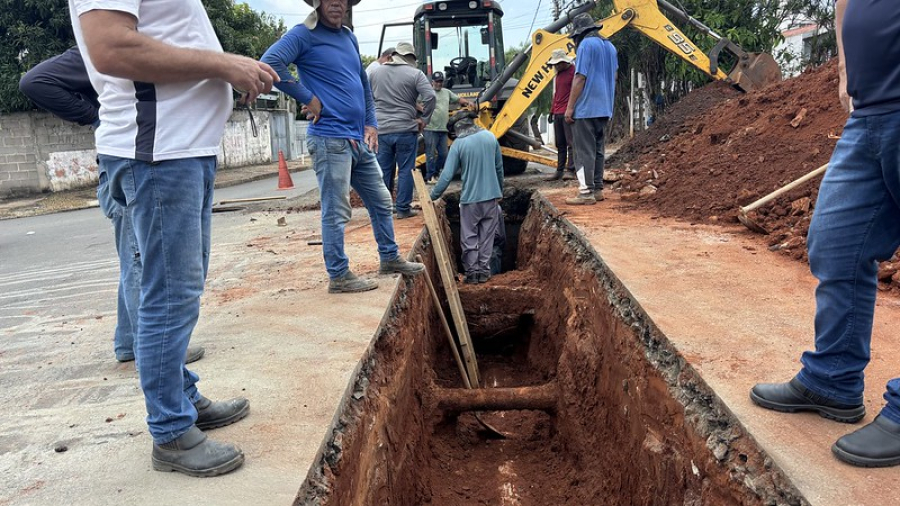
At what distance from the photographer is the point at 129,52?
173 cm

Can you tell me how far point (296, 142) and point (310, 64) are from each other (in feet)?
85.2

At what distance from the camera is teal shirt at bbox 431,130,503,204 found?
21.4ft

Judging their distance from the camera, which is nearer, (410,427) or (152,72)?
(152,72)

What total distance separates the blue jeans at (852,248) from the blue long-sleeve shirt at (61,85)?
3.30m

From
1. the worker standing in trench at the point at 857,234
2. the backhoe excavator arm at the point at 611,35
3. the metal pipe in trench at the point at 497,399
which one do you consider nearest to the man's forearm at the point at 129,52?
the worker standing in trench at the point at 857,234

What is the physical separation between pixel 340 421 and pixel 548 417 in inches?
116

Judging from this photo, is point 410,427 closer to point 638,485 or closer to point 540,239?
point 638,485

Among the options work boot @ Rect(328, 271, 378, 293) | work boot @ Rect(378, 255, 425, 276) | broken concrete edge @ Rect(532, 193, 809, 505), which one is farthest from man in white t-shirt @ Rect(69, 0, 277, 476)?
work boot @ Rect(378, 255, 425, 276)

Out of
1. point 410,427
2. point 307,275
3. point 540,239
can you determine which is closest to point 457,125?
point 540,239

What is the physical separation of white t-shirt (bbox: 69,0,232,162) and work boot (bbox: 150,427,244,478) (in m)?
0.96

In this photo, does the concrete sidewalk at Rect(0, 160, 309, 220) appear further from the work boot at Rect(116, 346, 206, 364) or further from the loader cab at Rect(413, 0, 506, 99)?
the work boot at Rect(116, 346, 206, 364)

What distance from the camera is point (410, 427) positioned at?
385 centimetres

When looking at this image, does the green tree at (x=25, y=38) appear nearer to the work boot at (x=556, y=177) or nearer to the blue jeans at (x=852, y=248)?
the work boot at (x=556, y=177)

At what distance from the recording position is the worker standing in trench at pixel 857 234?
1866 mm
